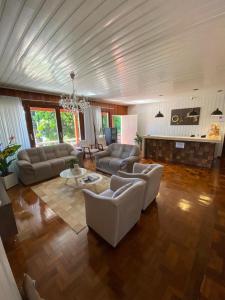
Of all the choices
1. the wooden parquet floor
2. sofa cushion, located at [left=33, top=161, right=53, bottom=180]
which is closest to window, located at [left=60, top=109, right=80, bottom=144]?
sofa cushion, located at [left=33, top=161, right=53, bottom=180]

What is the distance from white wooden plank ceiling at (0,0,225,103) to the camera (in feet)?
3.89

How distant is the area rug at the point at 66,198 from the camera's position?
220 centimetres

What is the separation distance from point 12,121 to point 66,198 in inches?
108

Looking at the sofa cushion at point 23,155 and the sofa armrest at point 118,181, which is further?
the sofa cushion at point 23,155

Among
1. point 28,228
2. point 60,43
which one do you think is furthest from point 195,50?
point 28,228

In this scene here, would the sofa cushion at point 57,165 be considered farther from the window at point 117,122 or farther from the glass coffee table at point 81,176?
the window at point 117,122

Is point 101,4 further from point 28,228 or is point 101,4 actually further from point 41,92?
point 41,92

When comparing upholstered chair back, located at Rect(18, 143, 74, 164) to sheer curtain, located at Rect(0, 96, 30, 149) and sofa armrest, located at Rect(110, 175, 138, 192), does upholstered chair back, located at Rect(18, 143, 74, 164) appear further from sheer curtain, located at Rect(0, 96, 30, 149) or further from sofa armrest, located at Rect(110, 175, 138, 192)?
sofa armrest, located at Rect(110, 175, 138, 192)

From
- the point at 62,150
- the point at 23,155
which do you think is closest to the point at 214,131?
the point at 62,150

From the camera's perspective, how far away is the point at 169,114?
6.45 m

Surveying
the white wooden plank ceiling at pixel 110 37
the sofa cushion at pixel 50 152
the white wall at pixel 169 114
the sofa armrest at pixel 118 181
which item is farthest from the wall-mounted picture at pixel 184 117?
the sofa cushion at pixel 50 152

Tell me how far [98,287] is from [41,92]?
4.84 meters

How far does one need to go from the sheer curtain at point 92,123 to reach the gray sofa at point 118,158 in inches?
69.2

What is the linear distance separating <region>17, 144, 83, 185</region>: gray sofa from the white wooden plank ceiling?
2.02 meters
